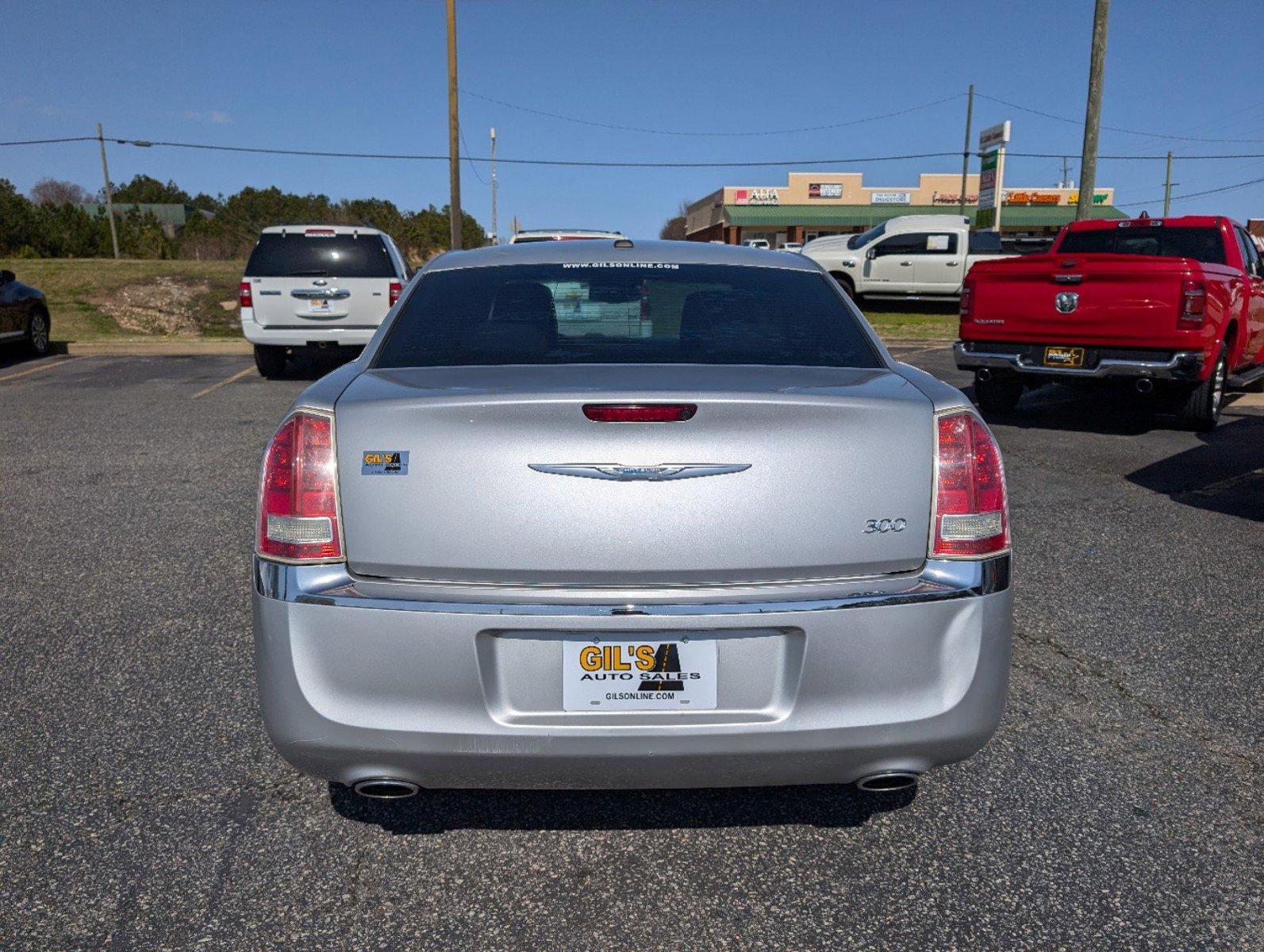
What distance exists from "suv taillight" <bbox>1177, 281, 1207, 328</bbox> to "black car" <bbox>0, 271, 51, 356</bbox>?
572 inches

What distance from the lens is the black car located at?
14734 mm

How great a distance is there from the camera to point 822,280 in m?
3.45

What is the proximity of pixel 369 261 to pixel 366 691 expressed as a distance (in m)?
11.1

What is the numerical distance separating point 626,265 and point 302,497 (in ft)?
4.62

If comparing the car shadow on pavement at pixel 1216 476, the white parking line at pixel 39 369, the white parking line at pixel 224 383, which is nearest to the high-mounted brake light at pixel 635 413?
the car shadow on pavement at pixel 1216 476

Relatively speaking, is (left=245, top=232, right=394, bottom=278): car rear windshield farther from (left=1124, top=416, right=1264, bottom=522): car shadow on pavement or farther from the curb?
(left=1124, top=416, right=1264, bottom=522): car shadow on pavement

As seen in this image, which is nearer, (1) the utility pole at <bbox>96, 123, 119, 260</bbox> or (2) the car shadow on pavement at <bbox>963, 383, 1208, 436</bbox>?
(2) the car shadow on pavement at <bbox>963, 383, 1208, 436</bbox>

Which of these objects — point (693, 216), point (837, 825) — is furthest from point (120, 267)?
point (693, 216)

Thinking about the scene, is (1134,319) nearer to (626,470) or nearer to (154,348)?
(626,470)

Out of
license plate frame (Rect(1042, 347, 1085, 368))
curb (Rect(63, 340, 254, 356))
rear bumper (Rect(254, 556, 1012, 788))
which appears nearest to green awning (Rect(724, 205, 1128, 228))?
curb (Rect(63, 340, 254, 356))

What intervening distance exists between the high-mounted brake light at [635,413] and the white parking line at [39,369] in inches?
529

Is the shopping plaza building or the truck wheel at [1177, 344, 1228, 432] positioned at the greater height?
the shopping plaza building

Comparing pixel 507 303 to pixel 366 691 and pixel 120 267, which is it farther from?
pixel 120 267

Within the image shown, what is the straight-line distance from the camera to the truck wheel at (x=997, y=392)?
400 inches
